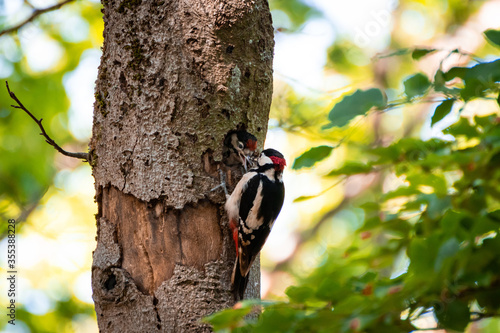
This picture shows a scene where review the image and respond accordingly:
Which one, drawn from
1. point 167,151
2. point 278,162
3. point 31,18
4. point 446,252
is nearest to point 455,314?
point 446,252

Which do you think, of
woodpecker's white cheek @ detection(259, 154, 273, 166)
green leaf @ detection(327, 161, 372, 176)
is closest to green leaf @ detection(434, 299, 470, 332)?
green leaf @ detection(327, 161, 372, 176)

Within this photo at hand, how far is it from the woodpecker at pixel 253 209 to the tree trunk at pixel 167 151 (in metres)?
0.06

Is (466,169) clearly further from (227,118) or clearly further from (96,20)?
(96,20)

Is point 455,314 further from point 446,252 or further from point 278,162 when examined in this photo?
point 278,162

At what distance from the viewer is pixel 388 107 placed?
3.53 ft

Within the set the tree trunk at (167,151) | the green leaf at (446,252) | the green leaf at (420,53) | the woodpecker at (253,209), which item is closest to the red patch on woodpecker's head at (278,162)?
the woodpecker at (253,209)

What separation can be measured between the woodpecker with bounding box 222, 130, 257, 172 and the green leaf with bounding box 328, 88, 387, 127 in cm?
147

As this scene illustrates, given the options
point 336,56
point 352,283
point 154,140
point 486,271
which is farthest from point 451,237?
point 336,56

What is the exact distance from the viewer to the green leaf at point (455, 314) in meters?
0.93

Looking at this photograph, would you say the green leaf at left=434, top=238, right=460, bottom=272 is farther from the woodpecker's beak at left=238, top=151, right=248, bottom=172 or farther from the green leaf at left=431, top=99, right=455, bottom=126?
the woodpecker's beak at left=238, top=151, right=248, bottom=172

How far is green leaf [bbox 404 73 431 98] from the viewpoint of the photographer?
3.51ft

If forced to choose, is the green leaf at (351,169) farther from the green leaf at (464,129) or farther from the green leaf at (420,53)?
the green leaf at (420,53)

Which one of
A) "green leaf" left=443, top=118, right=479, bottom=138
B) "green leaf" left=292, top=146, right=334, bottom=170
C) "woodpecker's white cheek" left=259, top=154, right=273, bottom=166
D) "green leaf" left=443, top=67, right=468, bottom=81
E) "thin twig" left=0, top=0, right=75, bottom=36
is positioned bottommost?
"green leaf" left=443, top=118, right=479, bottom=138

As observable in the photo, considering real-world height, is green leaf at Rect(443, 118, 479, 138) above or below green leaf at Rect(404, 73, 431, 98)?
below
